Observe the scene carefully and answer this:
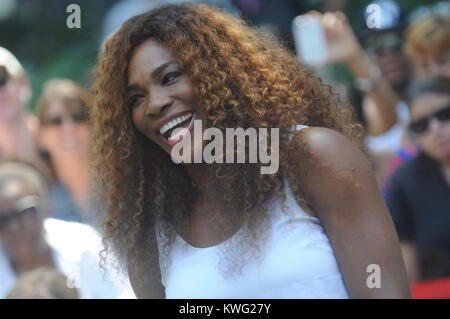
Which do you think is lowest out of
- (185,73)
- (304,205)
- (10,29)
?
(304,205)

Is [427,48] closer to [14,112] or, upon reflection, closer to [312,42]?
[312,42]

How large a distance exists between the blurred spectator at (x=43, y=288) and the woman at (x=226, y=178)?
1.68 feet

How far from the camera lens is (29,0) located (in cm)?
516

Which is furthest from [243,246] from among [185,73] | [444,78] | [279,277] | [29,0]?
[29,0]

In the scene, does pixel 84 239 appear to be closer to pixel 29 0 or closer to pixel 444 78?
pixel 444 78

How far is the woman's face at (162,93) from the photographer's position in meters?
1.76

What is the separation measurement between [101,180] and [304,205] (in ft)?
2.18

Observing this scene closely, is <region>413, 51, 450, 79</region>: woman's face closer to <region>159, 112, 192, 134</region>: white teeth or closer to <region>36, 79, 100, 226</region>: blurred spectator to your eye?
<region>36, 79, 100, 226</region>: blurred spectator

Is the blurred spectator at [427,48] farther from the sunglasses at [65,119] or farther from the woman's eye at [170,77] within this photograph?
the woman's eye at [170,77]

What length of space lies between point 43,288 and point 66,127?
148 centimetres

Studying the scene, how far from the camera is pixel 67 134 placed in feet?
12.2

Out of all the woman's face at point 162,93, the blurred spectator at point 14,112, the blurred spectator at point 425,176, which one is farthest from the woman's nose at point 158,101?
the blurred spectator at point 14,112

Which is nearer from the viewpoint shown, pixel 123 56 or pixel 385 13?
pixel 123 56

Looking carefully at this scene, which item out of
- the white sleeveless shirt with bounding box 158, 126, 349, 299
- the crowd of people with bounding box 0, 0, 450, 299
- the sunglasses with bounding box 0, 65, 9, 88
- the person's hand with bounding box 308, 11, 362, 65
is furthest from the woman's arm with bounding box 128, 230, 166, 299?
the sunglasses with bounding box 0, 65, 9, 88
